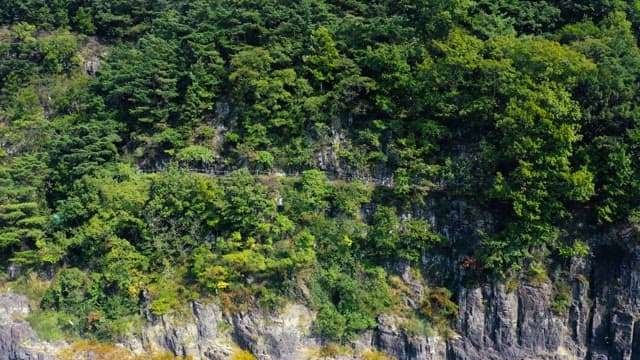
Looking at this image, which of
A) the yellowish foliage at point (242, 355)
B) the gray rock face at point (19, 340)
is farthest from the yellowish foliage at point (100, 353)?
the yellowish foliage at point (242, 355)

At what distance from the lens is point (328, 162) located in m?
27.8

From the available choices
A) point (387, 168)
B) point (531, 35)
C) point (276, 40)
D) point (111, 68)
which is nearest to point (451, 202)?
point (387, 168)

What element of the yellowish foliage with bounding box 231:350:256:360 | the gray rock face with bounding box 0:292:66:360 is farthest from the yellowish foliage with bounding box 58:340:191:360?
the yellowish foliage with bounding box 231:350:256:360

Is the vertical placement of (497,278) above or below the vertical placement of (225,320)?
above

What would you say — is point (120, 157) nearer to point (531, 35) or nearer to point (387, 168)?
point (387, 168)

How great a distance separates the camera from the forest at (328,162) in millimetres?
23875

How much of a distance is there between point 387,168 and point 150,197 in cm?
1199

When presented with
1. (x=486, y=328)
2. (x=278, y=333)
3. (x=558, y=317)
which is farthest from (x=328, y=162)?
(x=558, y=317)

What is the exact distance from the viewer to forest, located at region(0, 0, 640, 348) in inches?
940

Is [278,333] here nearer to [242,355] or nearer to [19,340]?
[242,355]

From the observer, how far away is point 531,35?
95.5 ft

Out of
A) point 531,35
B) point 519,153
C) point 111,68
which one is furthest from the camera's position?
point 111,68

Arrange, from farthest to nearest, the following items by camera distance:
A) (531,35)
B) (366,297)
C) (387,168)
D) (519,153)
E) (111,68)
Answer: (111,68) → (531,35) → (387,168) → (366,297) → (519,153)

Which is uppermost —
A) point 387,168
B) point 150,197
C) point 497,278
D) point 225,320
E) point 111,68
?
point 111,68
